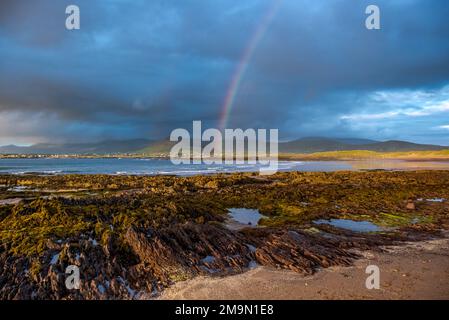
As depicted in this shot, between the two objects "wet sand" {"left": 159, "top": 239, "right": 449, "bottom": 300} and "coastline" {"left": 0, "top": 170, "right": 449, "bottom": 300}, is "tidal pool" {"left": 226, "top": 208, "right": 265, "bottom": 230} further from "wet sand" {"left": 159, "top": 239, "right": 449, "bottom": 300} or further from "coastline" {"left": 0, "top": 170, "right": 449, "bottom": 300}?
"wet sand" {"left": 159, "top": 239, "right": 449, "bottom": 300}

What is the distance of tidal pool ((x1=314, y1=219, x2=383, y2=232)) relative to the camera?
50.8 ft

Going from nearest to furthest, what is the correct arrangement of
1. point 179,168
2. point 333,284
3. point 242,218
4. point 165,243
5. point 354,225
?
point 333,284, point 165,243, point 354,225, point 242,218, point 179,168

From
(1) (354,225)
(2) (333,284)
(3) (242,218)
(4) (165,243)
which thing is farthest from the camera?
(3) (242,218)

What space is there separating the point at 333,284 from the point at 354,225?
8632mm

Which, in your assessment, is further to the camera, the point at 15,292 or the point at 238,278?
the point at 238,278

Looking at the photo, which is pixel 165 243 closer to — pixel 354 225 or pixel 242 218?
pixel 242 218

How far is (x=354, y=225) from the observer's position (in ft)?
54.1

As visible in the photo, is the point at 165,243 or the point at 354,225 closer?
the point at 165,243

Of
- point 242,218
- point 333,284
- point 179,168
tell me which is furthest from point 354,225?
point 179,168

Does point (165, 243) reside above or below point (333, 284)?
above

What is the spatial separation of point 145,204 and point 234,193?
1024 centimetres
